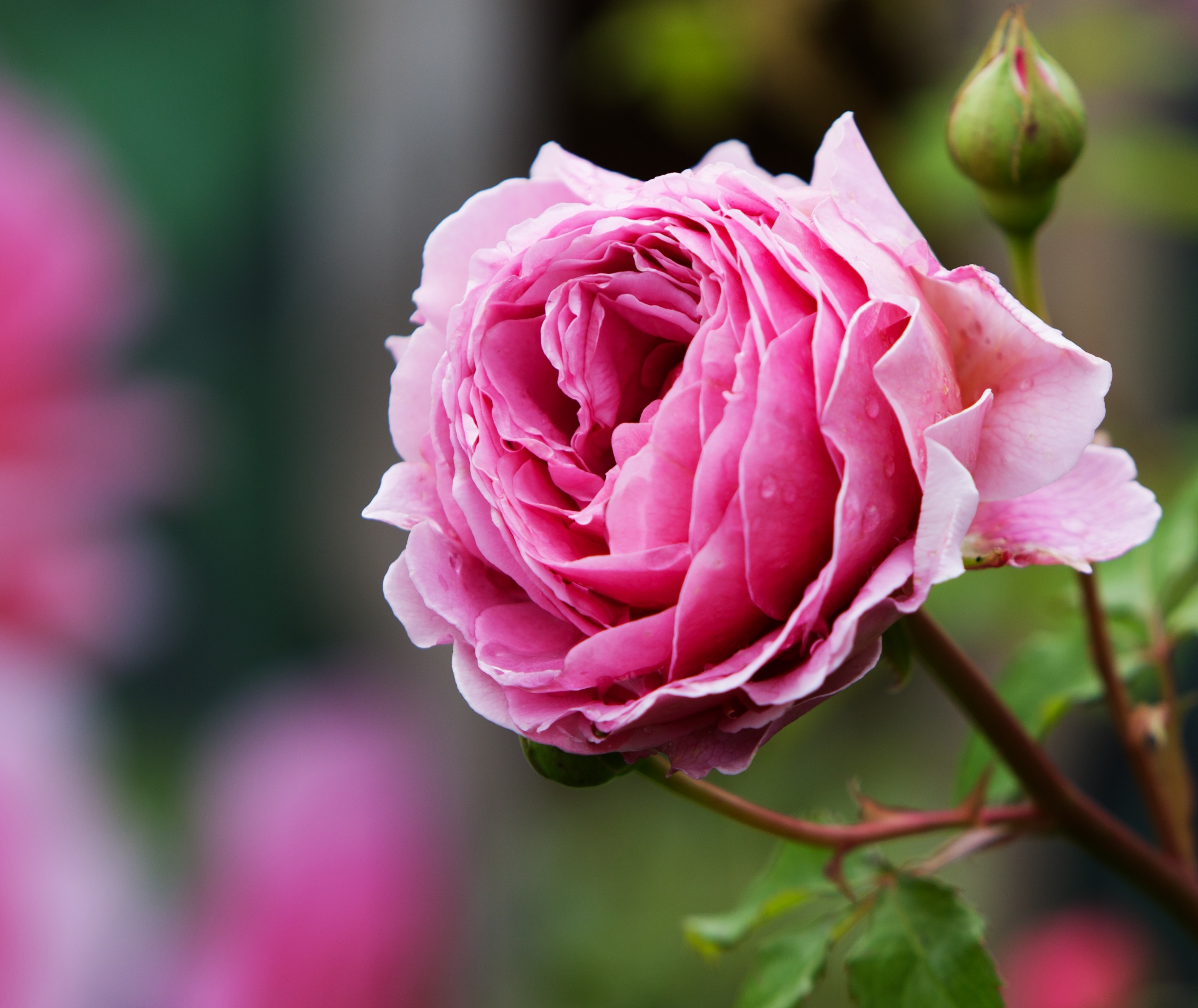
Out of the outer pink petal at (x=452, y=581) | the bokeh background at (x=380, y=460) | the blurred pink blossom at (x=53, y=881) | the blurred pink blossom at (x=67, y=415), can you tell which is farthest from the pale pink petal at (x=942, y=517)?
the blurred pink blossom at (x=67, y=415)

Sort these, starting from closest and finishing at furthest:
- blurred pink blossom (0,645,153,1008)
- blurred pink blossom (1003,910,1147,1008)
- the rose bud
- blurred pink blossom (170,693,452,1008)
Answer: the rose bud
blurred pink blossom (0,645,153,1008)
blurred pink blossom (1003,910,1147,1008)
blurred pink blossom (170,693,452,1008)

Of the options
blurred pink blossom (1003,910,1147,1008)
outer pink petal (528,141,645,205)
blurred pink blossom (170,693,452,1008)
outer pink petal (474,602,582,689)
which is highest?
outer pink petal (528,141,645,205)

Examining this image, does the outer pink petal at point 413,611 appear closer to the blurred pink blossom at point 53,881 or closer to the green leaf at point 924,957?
the green leaf at point 924,957

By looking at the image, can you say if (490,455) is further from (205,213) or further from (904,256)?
(205,213)

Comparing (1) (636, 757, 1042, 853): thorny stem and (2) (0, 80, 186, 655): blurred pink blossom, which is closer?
(1) (636, 757, 1042, 853): thorny stem

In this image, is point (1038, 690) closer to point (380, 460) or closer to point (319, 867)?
point (319, 867)

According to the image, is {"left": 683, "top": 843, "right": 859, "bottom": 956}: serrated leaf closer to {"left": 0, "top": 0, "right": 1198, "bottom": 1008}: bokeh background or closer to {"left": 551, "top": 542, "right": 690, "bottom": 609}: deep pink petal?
{"left": 551, "top": 542, "right": 690, "bottom": 609}: deep pink petal

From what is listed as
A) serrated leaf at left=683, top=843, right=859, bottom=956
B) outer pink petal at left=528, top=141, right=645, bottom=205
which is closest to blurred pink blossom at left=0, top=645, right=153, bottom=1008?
serrated leaf at left=683, top=843, right=859, bottom=956
